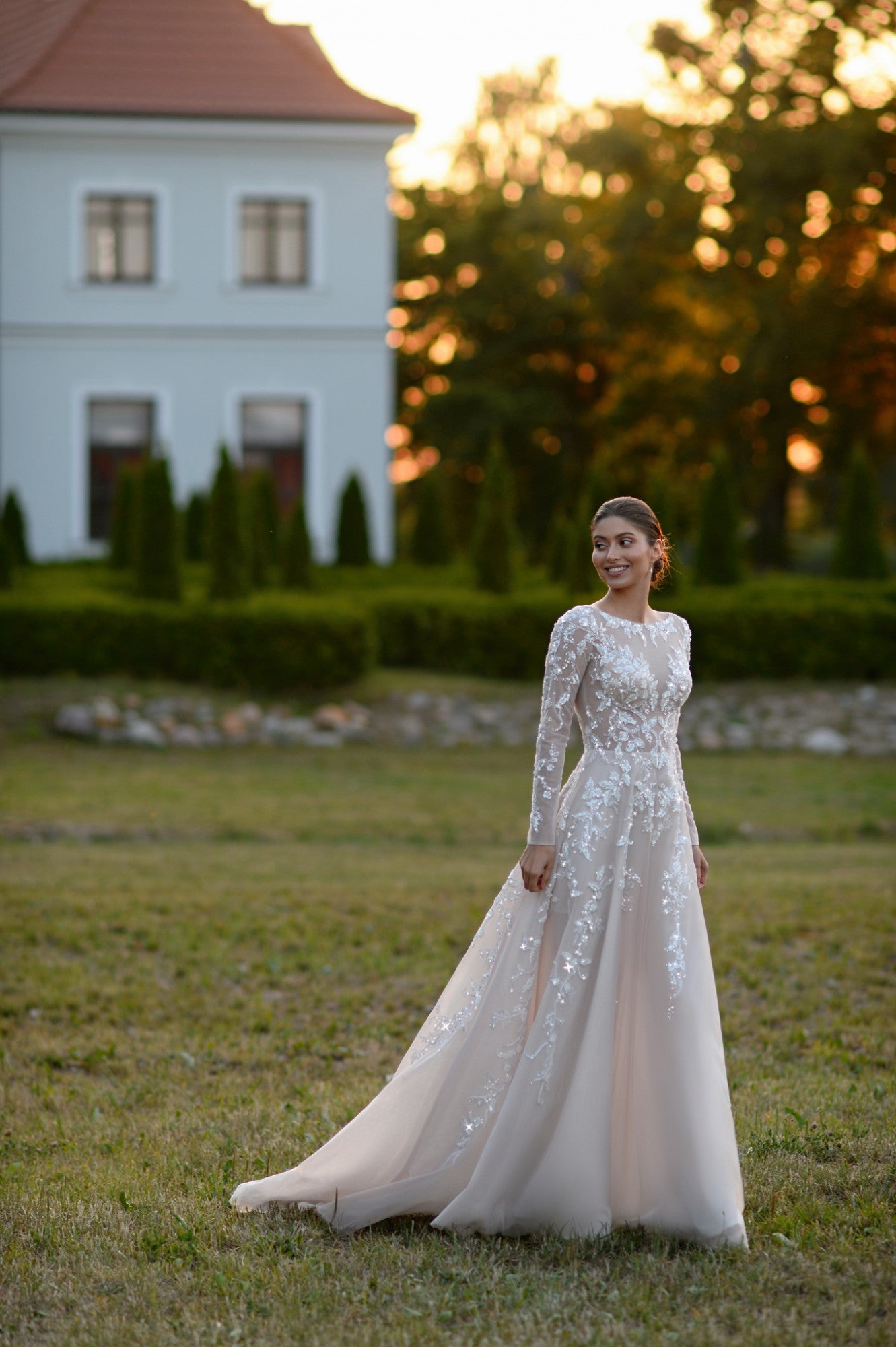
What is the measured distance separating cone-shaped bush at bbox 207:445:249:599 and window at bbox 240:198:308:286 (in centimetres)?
882

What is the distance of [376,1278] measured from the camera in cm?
385

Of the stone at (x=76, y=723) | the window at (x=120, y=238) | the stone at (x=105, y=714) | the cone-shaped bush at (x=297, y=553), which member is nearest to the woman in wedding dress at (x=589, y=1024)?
the stone at (x=76, y=723)

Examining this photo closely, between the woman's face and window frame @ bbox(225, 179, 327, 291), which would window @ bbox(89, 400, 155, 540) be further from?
the woman's face

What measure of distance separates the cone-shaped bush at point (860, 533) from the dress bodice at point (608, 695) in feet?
54.8

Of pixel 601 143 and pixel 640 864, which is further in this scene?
pixel 601 143

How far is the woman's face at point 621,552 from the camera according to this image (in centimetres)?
422

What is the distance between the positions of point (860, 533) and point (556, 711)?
17108mm

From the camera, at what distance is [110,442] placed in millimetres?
24656

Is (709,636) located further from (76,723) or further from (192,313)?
(192,313)

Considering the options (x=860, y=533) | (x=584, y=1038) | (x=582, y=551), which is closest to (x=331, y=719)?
(x=582, y=551)

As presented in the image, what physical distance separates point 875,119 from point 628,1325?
27.8 m

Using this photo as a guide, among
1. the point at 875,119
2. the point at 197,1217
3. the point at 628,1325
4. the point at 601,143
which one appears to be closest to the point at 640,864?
the point at 628,1325

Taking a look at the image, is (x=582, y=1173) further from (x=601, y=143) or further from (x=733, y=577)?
(x=601, y=143)

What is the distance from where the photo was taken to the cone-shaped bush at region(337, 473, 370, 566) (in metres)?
21.4
